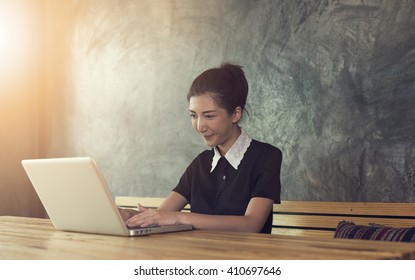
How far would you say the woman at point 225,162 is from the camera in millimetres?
2693

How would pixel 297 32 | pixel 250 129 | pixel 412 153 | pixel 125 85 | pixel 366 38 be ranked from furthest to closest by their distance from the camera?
pixel 125 85 → pixel 250 129 → pixel 297 32 → pixel 366 38 → pixel 412 153

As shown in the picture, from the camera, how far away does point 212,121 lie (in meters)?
2.79

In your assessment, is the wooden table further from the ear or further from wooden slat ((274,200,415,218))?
wooden slat ((274,200,415,218))

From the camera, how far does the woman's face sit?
2.80m

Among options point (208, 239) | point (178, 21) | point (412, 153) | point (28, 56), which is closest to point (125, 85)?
point (178, 21)

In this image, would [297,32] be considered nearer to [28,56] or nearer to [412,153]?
[412,153]

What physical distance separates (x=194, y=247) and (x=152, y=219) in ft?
1.60

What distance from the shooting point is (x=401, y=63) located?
3.07 m

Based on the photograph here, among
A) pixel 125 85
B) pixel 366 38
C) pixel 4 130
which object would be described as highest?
pixel 366 38

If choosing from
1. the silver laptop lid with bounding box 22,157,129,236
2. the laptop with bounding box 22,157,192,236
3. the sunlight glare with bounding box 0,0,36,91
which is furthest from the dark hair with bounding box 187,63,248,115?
the sunlight glare with bounding box 0,0,36,91

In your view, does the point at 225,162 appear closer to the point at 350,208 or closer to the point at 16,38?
the point at 350,208

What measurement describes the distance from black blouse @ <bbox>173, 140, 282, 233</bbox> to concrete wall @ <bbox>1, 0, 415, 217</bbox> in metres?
0.68

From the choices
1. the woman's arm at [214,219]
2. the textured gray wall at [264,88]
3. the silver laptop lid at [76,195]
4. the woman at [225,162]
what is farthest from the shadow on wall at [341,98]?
the silver laptop lid at [76,195]
